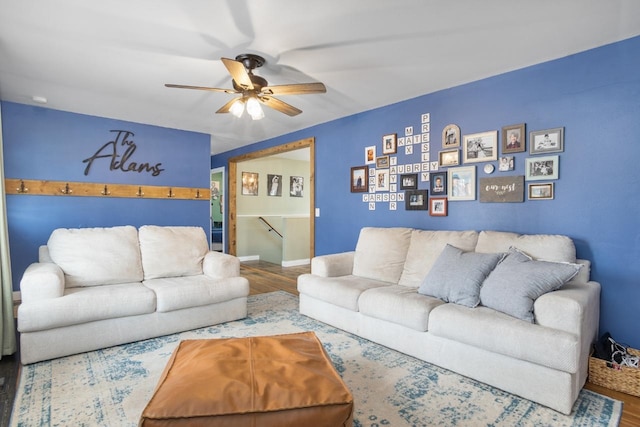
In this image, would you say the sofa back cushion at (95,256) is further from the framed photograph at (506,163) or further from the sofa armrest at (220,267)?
the framed photograph at (506,163)

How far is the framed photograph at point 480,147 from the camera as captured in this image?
3.09 meters

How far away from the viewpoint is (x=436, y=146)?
3.53 meters

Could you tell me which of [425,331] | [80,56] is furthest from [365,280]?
[80,56]

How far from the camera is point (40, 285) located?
247 centimetres

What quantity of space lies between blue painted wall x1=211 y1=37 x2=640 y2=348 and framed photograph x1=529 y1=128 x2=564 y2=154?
0.04 metres

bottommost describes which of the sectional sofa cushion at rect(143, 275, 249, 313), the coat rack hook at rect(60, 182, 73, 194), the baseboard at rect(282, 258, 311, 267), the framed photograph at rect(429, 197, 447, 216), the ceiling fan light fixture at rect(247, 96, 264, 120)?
the baseboard at rect(282, 258, 311, 267)

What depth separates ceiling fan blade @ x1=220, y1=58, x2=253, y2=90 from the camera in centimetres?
217

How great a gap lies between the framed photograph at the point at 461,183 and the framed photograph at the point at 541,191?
0.49m

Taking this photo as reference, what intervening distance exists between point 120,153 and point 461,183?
4.43m

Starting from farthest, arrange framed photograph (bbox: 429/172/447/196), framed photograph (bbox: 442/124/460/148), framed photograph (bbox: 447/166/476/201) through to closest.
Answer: framed photograph (bbox: 429/172/447/196)
framed photograph (bbox: 442/124/460/148)
framed photograph (bbox: 447/166/476/201)

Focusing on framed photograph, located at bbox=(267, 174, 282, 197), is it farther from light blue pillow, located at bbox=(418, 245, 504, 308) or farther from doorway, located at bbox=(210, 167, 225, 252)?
light blue pillow, located at bbox=(418, 245, 504, 308)

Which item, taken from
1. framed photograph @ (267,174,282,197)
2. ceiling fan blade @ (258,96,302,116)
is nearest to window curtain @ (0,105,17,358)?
ceiling fan blade @ (258,96,302,116)

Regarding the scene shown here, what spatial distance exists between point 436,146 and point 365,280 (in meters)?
1.56

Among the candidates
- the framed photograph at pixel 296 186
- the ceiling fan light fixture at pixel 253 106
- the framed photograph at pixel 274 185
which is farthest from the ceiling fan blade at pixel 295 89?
the framed photograph at pixel 296 186
